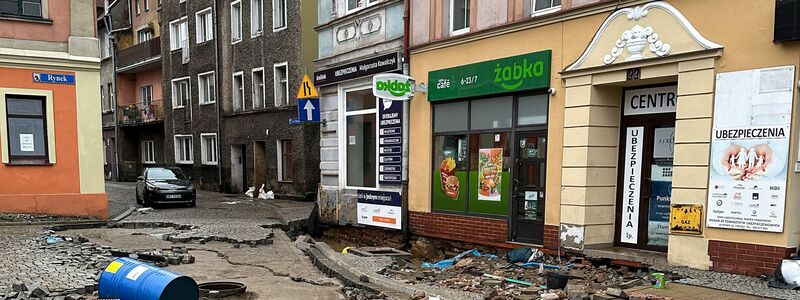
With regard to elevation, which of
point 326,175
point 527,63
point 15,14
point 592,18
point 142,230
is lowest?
point 142,230

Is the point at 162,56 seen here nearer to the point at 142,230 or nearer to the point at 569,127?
the point at 142,230

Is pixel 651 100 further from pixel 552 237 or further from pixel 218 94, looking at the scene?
pixel 218 94

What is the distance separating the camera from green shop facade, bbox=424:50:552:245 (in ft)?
29.6

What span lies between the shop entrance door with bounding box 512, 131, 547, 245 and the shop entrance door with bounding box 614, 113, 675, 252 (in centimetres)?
120

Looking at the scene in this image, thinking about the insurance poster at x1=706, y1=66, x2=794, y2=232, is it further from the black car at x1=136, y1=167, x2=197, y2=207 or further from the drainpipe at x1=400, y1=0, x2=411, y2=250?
the black car at x1=136, y1=167, x2=197, y2=207

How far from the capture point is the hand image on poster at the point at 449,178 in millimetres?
10531

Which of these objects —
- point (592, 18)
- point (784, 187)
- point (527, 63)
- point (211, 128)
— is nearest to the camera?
point (784, 187)

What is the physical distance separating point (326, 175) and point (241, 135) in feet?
37.4

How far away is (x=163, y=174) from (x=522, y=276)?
51.4 ft

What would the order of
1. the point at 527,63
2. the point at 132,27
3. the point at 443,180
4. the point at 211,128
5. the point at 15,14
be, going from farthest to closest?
the point at 132,27, the point at 211,128, the point at 15,14, the point at 443,180, the point at 527,63

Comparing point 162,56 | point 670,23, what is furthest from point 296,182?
point 670,23

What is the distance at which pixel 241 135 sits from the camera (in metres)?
23.9

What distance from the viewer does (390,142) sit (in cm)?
1188

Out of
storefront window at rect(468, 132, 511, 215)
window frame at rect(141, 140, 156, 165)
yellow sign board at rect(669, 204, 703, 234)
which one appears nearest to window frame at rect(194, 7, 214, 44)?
window frame at rect(141, 140, 156, 165)
